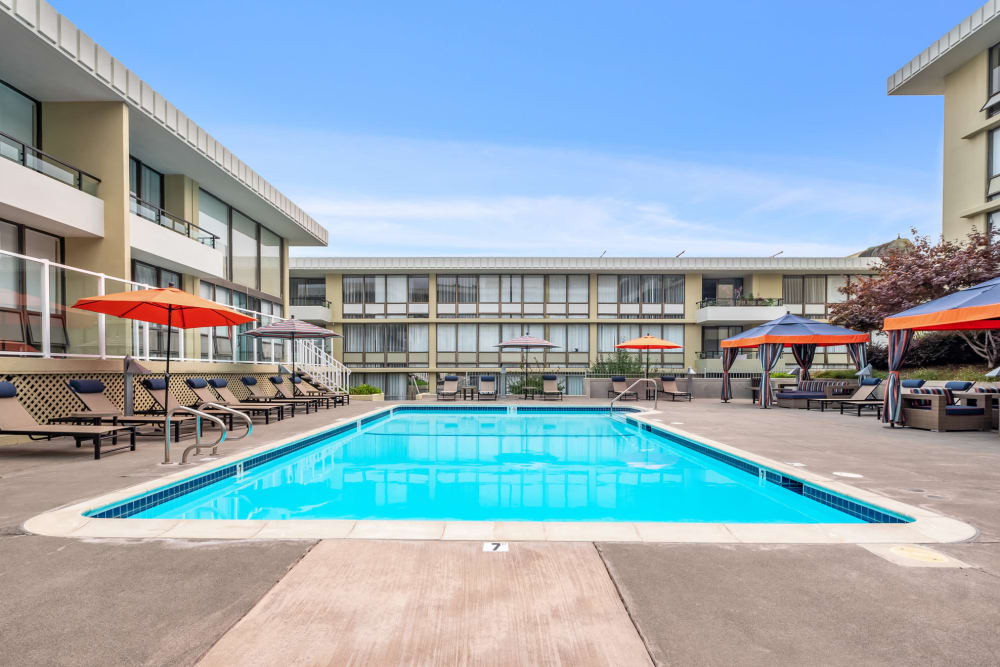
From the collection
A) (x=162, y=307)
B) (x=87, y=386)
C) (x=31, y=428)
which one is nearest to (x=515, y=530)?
(x=31, y=428)

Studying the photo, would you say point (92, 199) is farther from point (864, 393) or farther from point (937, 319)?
point (864, 393)

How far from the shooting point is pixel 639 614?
2535mm

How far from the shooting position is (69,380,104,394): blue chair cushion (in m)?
8.41

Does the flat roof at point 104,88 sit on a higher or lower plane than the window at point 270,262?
higher

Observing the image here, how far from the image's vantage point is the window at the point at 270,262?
64.8 feet

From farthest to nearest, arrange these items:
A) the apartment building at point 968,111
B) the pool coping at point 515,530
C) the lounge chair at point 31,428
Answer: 1. the apartment building at point 968,111
2. the lounge chair at point 31,428
3. the pool coping at point 515,530

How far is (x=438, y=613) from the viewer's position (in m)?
2.55

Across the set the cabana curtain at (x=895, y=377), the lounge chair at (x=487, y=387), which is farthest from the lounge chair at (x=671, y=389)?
the cabana curtain at (x=895, y=377)

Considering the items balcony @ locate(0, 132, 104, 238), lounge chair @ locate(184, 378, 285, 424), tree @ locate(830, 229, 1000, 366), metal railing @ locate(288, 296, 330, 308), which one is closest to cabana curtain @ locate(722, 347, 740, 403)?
tree @ locate(830, 229, 1000, 366)

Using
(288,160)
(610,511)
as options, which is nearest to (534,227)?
(288,160)

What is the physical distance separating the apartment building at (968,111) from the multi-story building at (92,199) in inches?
811

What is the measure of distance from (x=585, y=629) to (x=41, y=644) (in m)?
2.17

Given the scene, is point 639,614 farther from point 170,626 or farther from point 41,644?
point 41,644

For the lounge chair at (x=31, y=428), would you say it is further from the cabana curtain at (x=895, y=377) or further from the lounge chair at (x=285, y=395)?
the cabana curtain at (x=895, y=377)
